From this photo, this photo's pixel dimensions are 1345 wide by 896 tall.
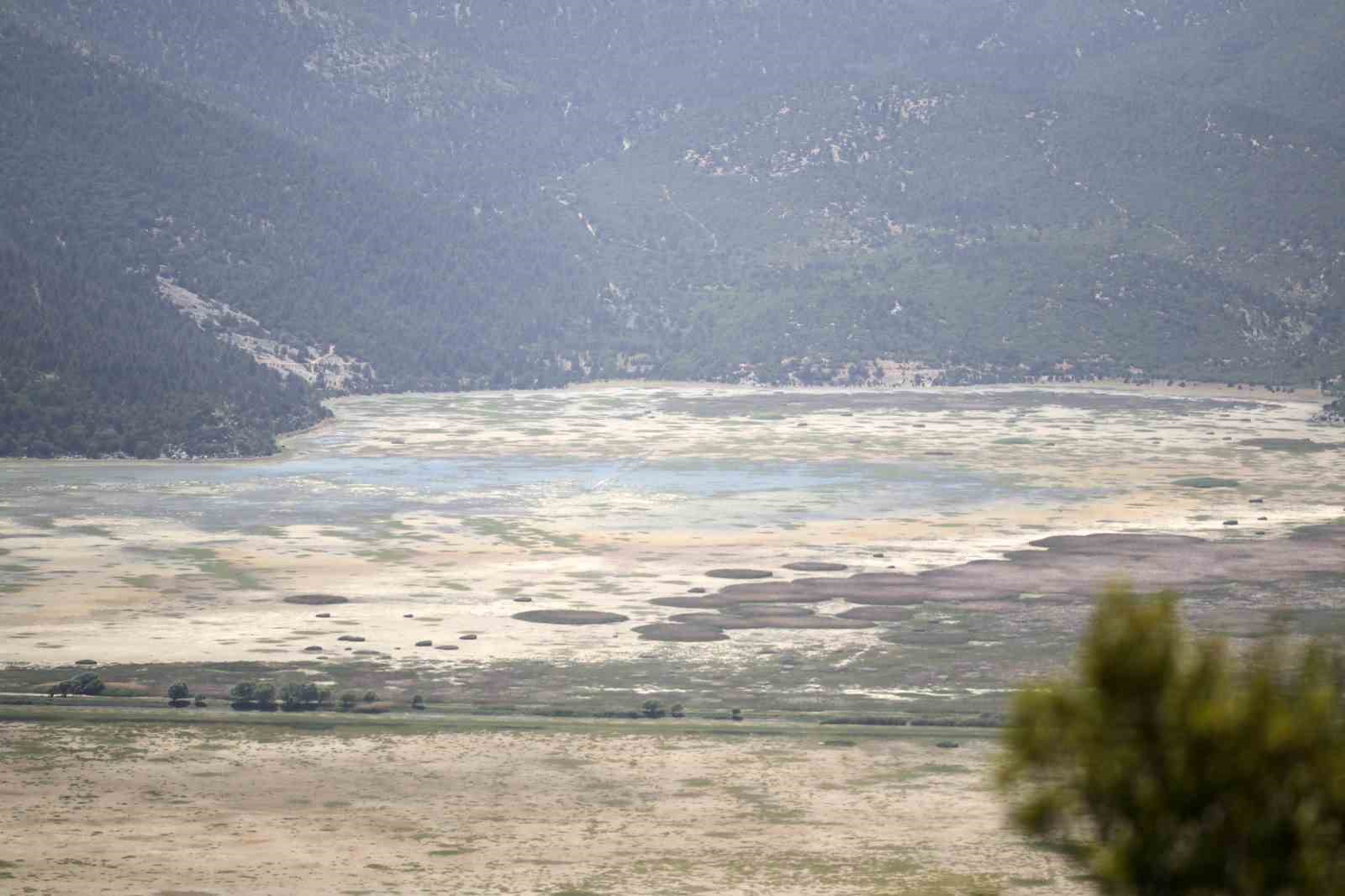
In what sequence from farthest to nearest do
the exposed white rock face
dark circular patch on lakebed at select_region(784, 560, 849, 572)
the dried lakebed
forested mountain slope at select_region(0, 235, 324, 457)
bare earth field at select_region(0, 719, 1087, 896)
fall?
the exposed white rock face → forested mountain slope at select_region(0, 235, 324, 457) → dark circular patch on lakebed at select_region(784, 560, 849, 572) → the dried lakebed → bare earth field at select_region(0, 719, 1087, 896)

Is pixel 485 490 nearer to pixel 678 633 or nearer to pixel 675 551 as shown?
pixel 675 551

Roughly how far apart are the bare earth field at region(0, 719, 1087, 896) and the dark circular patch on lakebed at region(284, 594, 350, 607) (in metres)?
18.7

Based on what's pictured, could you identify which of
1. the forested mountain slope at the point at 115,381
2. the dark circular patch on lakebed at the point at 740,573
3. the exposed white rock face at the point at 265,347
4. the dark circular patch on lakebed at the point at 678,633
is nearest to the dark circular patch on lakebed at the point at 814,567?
the dark circular patch on lakebed at the point at 740,573

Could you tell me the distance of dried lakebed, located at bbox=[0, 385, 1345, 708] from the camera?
62750 mm

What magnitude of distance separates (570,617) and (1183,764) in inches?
2134

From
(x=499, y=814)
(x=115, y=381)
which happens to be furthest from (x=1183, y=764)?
(x=115, y=381)

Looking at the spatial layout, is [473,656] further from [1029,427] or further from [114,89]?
[114,89]

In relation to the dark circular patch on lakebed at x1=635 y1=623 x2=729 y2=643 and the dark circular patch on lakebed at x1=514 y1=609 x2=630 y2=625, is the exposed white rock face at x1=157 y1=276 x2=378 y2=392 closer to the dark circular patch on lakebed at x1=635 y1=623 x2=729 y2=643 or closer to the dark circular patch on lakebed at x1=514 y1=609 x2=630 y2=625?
the dark circular patch on lakebed at x1=514 y1=609 x2=630 y2=625

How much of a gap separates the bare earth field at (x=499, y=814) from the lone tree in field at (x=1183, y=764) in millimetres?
24034

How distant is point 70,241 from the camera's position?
152m

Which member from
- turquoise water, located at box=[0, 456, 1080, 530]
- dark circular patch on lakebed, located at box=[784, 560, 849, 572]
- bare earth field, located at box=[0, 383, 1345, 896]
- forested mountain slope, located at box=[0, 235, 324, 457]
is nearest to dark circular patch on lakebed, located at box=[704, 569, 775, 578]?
bare earth field, located at box=[0, 383, 1345, 896]

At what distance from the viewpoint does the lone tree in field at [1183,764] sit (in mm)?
15625

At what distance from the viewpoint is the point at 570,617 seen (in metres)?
69.6

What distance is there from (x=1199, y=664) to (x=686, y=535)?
7250cm
